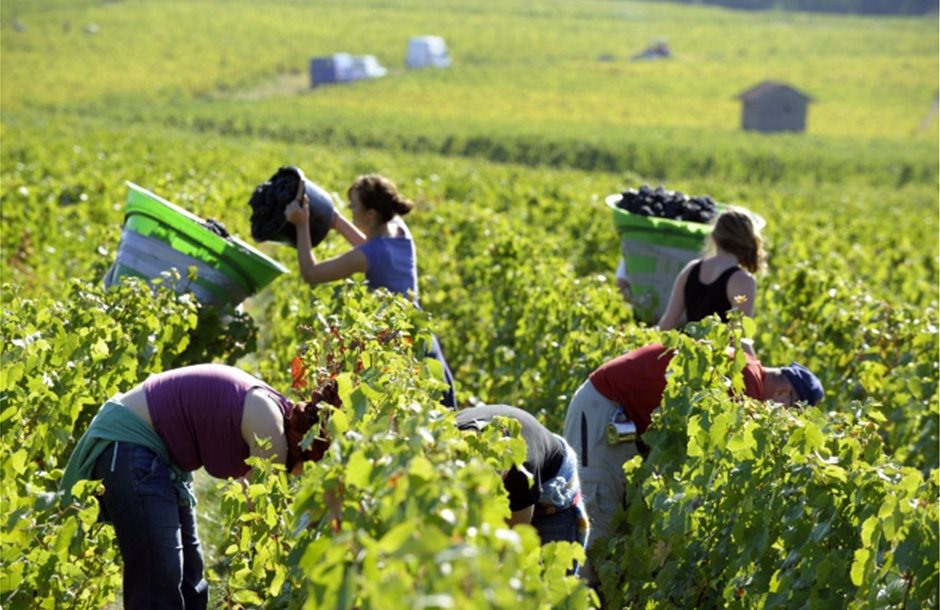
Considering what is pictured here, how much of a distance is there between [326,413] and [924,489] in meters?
1.53

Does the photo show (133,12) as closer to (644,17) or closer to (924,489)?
(644,17)

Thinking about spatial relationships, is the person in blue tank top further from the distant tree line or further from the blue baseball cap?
the distant tree line

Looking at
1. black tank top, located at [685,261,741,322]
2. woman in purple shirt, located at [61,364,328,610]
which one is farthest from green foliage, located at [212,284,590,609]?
black tank top, located at [685,261,741,322]

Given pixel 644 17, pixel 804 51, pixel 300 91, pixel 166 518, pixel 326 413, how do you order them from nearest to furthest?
1. pixel 326 413
2. pixel 166 518
3. pixel 300 91
4. pixel 804 51
5. pixel 644 17

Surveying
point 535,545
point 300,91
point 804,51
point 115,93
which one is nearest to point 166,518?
point 535,545

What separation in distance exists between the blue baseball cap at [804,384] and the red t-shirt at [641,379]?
11 centimetres

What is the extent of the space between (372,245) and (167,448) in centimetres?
189

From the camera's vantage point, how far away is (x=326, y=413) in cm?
377

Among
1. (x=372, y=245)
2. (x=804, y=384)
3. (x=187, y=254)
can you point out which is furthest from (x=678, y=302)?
(x=187, y=254)

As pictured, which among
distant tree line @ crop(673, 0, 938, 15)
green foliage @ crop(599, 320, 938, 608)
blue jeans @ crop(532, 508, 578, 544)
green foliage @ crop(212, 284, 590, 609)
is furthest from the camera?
distant tree line @ crop(673, 0, 938, 15)

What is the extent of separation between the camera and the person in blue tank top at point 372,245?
569 centimetres

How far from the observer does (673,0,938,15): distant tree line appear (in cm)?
11456

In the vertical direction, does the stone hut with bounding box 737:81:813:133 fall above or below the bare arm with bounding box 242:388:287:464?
below

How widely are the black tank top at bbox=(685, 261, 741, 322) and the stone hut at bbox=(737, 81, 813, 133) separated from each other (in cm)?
5349
